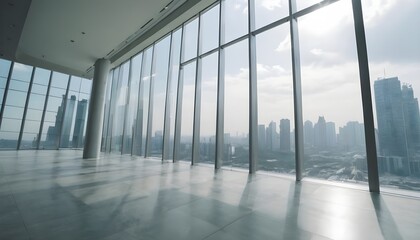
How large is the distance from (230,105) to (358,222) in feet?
15.1

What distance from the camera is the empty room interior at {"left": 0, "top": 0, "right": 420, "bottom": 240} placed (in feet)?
6.89

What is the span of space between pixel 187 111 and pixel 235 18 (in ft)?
12.5

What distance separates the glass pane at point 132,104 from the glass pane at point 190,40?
12.8ft

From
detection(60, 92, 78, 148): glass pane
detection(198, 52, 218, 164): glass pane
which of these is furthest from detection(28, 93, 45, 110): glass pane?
detection(198, 52, 218, 164): glass pane

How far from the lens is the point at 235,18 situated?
6.60m

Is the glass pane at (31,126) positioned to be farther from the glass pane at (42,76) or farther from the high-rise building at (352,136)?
the high-rise building at (352,136)

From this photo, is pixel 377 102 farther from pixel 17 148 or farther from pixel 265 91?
pixel 17 148

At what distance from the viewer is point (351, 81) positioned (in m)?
4.00

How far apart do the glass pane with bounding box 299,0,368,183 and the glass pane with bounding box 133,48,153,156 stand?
7402 mm

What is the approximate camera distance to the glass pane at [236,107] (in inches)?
224

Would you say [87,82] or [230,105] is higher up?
[87,82]

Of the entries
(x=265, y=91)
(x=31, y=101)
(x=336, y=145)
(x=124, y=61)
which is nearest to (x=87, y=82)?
(x=31, y=101)

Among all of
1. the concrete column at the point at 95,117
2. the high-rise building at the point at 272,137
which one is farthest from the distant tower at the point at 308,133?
the concrete column at the point at 95,117

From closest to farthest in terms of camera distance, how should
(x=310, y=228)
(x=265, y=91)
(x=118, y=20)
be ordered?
(x=310, y=228) → (x=265, y=91) → (x=118, y=20)
